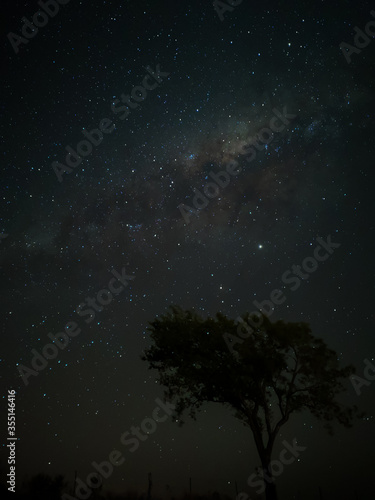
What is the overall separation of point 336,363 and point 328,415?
3.06 metres

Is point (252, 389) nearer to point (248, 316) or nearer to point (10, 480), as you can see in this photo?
point (248, 316)

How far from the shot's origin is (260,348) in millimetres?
19047

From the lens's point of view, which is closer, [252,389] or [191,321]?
[252,389]

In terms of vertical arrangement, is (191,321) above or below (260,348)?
above

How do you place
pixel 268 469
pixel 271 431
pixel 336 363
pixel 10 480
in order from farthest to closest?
1. pixel 10 480
2. pixel 336 363
3. pixel 271 431
4. pixel 268 469

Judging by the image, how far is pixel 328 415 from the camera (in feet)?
62.6

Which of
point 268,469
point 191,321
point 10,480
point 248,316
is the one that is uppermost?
point 191,321

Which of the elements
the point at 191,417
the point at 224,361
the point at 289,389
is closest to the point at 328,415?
the point at 289,389

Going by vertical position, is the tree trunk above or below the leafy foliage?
below

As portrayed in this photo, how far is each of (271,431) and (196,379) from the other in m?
4.96

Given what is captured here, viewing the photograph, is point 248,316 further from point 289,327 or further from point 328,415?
point 328,415

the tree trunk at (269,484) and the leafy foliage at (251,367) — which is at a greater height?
the leafy foliage at (251,367)

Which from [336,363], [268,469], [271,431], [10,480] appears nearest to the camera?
[268,469]

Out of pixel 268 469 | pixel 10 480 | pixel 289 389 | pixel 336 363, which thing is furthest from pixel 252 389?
pixel 10 480
